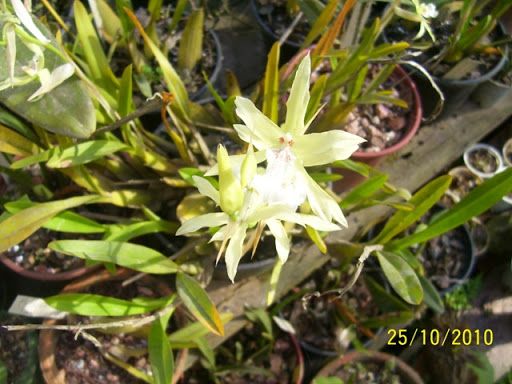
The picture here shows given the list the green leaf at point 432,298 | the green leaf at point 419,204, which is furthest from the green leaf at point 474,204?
the green leaf at point 432,298

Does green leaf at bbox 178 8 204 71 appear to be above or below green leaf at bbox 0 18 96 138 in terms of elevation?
below

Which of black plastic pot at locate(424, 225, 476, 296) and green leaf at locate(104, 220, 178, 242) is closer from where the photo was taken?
green leaf at locate(104, 220, 178, 242)

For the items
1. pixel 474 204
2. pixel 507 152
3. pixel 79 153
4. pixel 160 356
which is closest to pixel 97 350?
pixel 160 356

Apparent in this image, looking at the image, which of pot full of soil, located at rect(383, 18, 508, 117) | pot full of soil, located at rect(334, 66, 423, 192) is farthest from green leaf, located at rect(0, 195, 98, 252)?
pot full of soil, located at rect(383, 18, 508, 117)

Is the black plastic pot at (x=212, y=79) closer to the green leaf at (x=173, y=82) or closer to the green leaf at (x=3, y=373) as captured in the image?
the green leaf at (x=173, y=82)

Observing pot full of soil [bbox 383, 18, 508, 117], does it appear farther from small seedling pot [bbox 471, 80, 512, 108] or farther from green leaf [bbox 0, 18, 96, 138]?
green leaf [bbox 0, 18, 96, 138]

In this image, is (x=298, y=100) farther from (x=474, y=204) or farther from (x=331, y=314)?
(x=331, y=314)

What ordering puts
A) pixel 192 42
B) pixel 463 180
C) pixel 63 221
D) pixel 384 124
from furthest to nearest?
pixel 463 180 → pixel 384 124 → pixel 192 42 → pixel 63 221
